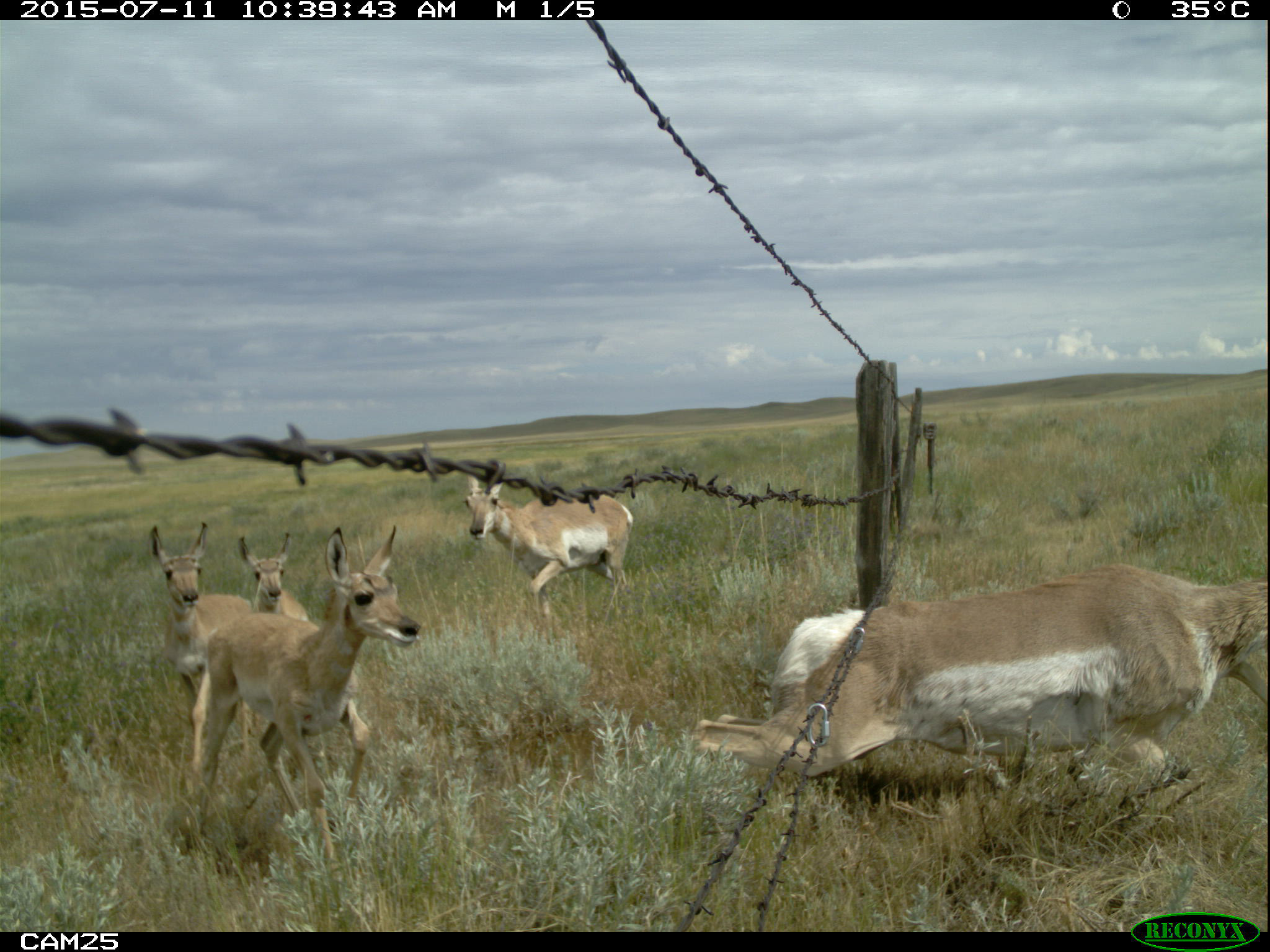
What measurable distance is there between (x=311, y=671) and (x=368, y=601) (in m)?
0.60

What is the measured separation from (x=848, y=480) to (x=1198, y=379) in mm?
120603

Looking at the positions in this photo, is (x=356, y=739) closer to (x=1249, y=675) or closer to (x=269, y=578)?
(x=269, y=578)

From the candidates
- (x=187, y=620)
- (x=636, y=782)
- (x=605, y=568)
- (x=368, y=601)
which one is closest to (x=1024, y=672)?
(x=636, y=782)

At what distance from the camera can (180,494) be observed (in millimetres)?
46969

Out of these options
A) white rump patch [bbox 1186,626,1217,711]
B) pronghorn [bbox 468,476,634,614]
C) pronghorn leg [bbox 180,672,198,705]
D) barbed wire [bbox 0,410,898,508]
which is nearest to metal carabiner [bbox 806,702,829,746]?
barbed wire [bbox 0,410,898,508]

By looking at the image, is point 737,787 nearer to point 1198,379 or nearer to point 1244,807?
point 1244,807

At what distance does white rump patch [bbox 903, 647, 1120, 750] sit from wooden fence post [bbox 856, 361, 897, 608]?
4.79ft

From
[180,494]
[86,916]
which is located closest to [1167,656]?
[86,916]

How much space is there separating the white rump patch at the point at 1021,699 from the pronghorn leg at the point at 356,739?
2.74 meters

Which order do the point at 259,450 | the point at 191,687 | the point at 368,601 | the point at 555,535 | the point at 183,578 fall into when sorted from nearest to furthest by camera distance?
the point at 259,450 → the point at 368,601 → the point at 183,578 → the point at 191,687 → the point at 555,535

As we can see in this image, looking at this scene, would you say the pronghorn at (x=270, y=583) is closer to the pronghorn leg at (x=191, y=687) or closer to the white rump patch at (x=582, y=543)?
the pronghorn leg at (x=191, y=687)
